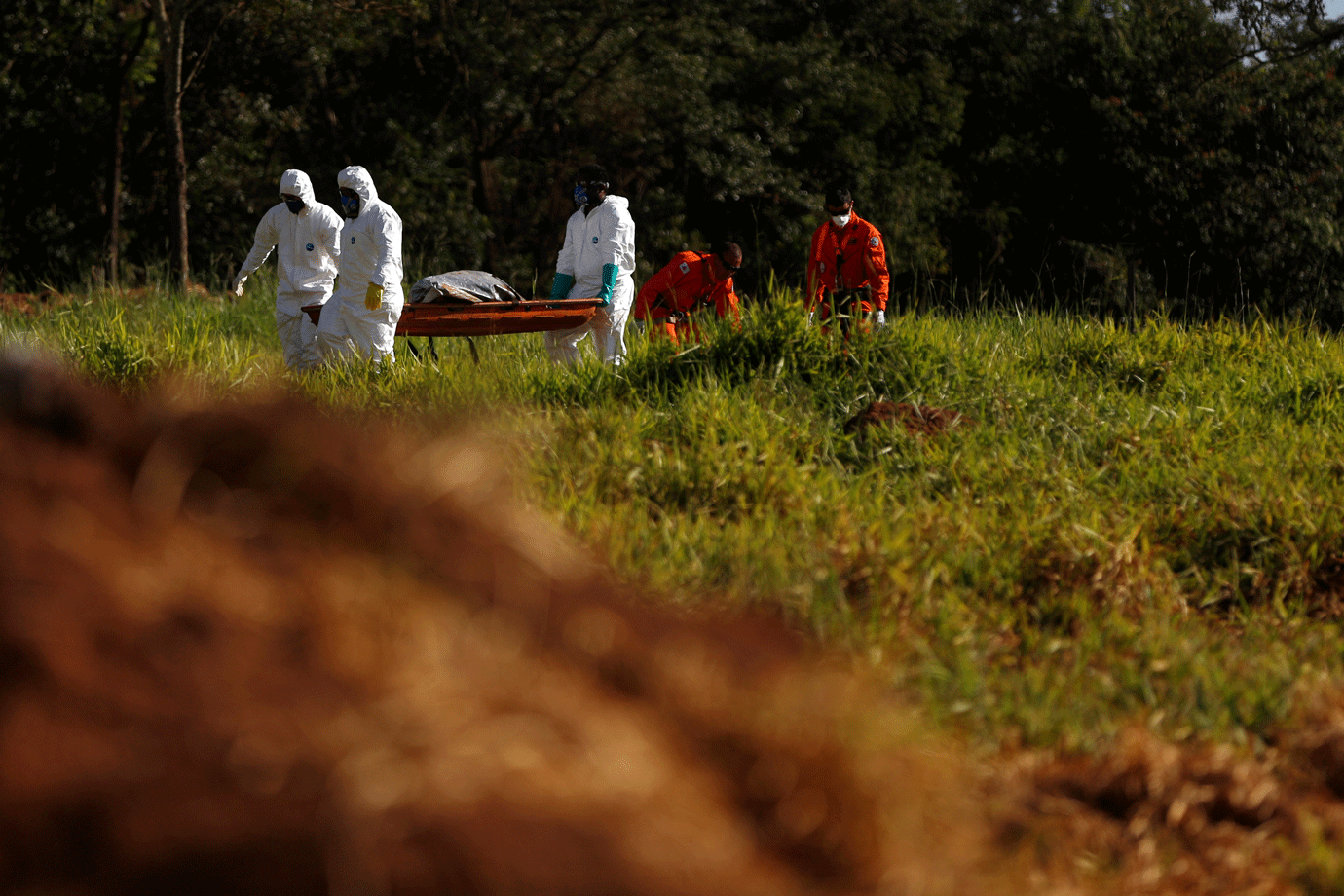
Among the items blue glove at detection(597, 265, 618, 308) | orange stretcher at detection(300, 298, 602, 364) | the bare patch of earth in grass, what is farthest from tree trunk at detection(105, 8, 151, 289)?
orange stretcher at detection(300, 298, 602, 364)

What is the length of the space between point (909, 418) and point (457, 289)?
3366 millimetres

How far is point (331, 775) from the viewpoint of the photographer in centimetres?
174

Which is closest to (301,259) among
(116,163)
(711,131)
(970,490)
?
(970,490)

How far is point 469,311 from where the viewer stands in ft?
26.1

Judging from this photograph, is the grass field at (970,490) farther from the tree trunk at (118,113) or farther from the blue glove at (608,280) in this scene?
the tree trunk at (118,113)

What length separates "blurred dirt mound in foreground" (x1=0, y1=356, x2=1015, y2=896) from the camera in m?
1.69

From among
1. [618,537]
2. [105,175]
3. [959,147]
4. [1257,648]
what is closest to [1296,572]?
[1257,648]

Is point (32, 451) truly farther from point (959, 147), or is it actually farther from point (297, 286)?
point (959, 147)

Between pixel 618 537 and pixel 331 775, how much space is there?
2.44 metres

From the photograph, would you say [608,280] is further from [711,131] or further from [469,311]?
A: [711,131]

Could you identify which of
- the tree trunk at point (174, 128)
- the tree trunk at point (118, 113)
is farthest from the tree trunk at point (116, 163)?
the tree trunk at point (174, 128)

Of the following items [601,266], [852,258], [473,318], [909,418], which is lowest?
[909,418]

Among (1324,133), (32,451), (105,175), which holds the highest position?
(1324,133)

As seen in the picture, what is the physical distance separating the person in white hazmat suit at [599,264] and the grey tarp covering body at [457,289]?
0.68 metres
